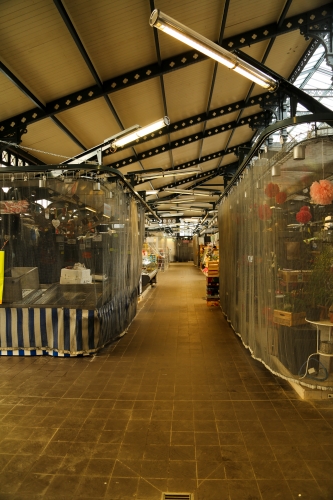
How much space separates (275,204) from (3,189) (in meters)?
4.33

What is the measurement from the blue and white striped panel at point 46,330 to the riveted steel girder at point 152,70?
3.55m

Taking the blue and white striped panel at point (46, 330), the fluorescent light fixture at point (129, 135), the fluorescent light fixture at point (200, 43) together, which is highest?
the fluorescent light fixture at point (200, 43)

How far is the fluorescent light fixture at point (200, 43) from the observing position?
3.21m

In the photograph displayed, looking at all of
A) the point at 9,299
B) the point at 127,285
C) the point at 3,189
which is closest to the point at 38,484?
the point at 9,299

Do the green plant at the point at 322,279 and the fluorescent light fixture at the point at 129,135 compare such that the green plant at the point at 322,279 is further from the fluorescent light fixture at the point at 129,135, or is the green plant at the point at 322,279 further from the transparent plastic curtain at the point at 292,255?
the fluorescent light fixture at the point at 129,135

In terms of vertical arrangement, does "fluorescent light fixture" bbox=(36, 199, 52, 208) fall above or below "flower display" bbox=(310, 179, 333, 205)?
above

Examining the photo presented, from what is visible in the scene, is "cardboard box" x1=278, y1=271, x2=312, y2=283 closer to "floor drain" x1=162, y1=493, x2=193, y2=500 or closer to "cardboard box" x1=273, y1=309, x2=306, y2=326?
"cardboard box" x1=273, y1=309, x2=306, y2=326

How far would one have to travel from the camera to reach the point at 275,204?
4.18 metres

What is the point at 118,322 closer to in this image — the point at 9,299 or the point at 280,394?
the point at 9,299

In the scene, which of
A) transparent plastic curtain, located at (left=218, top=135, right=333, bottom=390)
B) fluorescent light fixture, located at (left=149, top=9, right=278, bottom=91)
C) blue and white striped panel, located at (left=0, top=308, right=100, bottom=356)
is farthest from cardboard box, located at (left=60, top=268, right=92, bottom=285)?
fluorescent light fixture, located at (left=149, top=9, right=278, bottom=91)

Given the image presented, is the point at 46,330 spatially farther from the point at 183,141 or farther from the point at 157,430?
the point at 183,141

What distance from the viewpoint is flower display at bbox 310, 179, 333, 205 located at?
388 cm

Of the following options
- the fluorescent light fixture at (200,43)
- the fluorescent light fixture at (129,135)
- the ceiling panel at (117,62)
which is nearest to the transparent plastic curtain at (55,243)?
the fluorescent light fixture at (129,135)

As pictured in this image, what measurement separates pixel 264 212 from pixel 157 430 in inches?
114
